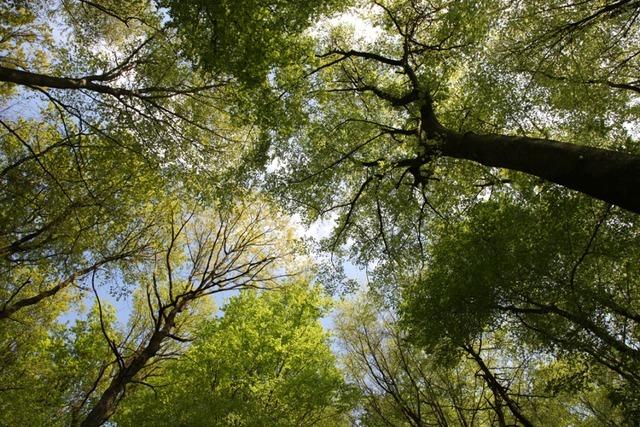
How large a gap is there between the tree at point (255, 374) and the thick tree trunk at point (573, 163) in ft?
28.5

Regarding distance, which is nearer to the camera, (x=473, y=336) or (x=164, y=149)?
(x=473, y=336)

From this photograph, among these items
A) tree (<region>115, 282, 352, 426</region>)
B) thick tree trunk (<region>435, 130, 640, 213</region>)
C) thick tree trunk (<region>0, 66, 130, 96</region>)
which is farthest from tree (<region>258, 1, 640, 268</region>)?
tree (<region>115, 282, 352, 426</region>)

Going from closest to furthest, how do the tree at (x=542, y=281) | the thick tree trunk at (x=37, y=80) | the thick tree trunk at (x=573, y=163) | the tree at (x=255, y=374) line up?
the thick tree trunk at (x=573, y=163), the thick tree trunk at (x=37, y=80), the tree at (x=542, y=281), the tree at (x=255, y=374)

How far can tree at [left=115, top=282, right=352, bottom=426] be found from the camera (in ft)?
35.8

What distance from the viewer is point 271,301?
16234 mm

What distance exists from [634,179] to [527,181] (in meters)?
5.45

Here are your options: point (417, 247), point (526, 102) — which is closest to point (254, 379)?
point (417, 247)

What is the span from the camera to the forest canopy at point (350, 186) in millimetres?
6203

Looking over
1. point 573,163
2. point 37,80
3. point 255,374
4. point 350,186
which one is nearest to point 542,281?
point 573,163

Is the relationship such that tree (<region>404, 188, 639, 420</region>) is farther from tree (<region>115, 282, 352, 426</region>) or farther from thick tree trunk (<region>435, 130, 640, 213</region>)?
tree (<region>115, 282, 352, 426</region>)

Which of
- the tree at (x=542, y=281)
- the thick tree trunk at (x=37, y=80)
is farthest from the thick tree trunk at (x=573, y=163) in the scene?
the thick tree trunk at (x=37, y=80)

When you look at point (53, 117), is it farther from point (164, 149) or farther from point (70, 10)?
point (164, 149)

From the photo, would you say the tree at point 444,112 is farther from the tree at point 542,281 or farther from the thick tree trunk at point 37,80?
the thick tree trunk at point 37,80

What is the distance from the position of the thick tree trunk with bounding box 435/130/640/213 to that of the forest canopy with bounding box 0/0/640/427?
0.02 meters
